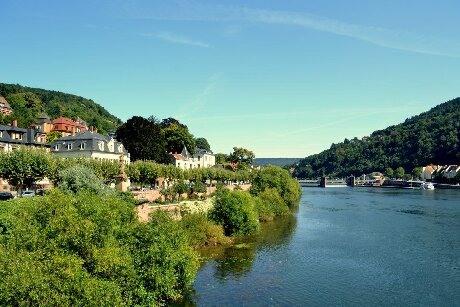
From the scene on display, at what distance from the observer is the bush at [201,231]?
4667cm

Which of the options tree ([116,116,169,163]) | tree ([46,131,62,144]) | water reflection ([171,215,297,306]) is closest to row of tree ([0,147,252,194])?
water reflection ([171,215,297,306])

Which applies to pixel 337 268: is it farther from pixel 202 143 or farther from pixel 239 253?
pixel 202 143

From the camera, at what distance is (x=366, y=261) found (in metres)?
43.6

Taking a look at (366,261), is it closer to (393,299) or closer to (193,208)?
(393,299)

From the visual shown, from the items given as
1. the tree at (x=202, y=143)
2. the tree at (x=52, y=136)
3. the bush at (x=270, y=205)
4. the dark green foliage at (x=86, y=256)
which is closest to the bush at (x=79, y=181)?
the dark green foliage at (x=86, y=256)

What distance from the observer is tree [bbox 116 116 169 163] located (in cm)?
9494

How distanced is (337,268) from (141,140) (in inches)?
2522

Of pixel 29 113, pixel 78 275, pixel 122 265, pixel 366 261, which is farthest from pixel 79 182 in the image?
pixel 29 113

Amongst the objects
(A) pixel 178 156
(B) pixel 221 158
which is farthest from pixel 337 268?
(B) pixel 221 158

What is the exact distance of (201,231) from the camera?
48.0 meters

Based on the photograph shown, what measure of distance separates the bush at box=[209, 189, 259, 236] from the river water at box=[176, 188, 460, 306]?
2.64 metres

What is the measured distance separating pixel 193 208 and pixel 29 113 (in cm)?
11236

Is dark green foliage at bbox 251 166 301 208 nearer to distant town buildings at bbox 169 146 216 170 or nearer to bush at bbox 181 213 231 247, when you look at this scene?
distant town buildings at bbox 169 146 216 170

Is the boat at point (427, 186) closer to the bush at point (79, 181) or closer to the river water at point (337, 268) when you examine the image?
the river water at point (337, 268)
